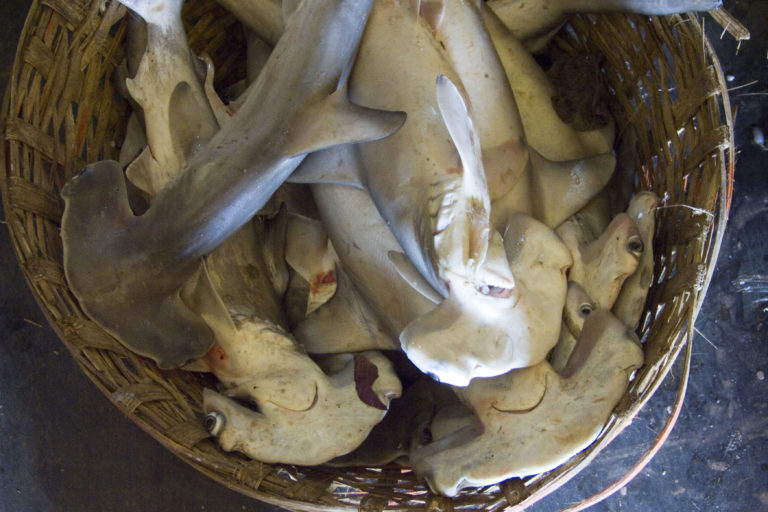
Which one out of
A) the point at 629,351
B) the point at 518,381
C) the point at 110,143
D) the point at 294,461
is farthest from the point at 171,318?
the point at 629,351

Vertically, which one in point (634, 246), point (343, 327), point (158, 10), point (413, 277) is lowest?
point (343, 327)

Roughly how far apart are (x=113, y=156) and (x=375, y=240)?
0.65 meters

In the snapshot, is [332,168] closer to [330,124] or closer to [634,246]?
[330,124]

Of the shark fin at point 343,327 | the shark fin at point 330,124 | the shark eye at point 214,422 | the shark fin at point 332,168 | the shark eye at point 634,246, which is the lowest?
the shark fin at point 343,327

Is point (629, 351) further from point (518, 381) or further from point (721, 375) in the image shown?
point (721, 375)

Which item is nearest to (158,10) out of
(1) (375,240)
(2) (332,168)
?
(2) (332,168)

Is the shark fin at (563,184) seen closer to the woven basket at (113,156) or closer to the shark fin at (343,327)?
the woven basket at (113,156)

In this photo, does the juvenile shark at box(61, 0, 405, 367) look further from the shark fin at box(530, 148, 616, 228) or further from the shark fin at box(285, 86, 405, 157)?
the shark fin at box(530, 148, 616, 228)

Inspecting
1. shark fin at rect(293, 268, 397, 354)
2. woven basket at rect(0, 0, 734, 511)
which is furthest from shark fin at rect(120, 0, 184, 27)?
shark fin at rect(293, 268, 397, 354)

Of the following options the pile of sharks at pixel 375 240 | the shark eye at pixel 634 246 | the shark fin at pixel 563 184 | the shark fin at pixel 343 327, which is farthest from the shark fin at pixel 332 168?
the shark eye at pixel 634 246

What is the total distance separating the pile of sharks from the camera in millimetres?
1250

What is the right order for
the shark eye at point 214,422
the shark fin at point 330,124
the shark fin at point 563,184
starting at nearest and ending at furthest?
the shark fin at point 330,124, the shark eye at point 214,422, the shark fin at point 563,184

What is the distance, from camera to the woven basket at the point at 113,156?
1.32 meters

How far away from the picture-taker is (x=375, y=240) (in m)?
1.44
